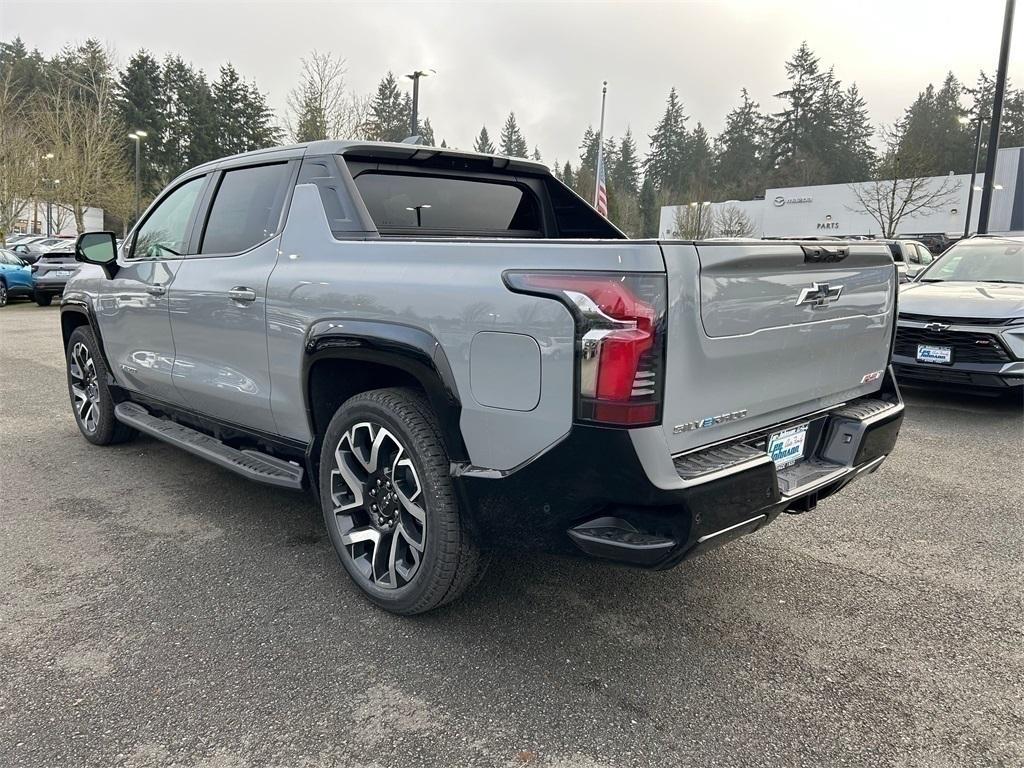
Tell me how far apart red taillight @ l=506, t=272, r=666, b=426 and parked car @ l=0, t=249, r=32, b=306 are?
18.7m

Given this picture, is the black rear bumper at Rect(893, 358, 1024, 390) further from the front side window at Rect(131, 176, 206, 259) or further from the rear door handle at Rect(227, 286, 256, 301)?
the front side window at Rect(131, 176, 206, 259)

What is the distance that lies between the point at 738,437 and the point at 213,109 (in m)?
66.7

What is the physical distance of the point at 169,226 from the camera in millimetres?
4336

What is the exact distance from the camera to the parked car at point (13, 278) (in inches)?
650

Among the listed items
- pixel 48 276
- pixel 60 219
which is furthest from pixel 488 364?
pixel 60 219

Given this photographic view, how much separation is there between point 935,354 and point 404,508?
19.0 feet

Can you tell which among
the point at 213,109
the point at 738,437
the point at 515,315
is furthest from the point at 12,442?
the point at 213,109

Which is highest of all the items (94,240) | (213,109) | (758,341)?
(213,109)

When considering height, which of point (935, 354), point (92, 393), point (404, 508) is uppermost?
point (935, 354)

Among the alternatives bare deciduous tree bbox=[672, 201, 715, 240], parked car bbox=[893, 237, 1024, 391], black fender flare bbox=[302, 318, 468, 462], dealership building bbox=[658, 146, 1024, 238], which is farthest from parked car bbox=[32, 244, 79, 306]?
bare deciduous tree bbox=[672, 201, 715, 240]

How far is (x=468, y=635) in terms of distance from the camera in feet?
8.96

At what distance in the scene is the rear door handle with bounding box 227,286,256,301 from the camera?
331 cm

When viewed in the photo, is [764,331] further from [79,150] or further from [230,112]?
[230,112]

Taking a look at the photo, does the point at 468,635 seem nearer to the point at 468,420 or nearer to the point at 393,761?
the point at 393,761
